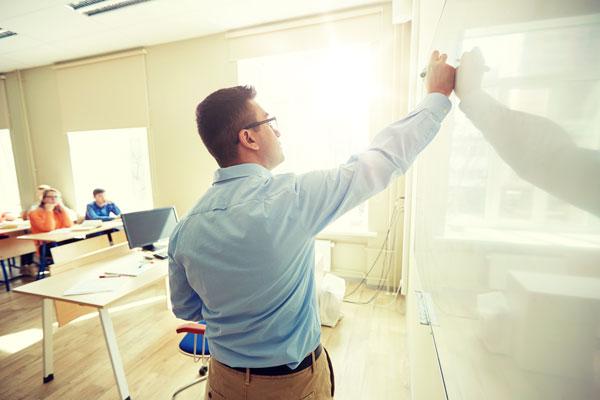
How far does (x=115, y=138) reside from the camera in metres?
4.63

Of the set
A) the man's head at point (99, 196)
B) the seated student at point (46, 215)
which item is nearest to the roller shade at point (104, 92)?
the man's head at point (99, 196)

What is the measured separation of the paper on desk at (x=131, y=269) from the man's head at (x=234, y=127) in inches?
65.1

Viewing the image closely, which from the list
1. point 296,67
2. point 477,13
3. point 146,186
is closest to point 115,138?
point 146,186

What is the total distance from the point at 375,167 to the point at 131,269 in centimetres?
214

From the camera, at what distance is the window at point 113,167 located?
14.8ft

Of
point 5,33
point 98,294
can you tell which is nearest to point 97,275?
point 98,294

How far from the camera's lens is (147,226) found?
2.48m

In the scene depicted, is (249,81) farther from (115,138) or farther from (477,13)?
(477,13)

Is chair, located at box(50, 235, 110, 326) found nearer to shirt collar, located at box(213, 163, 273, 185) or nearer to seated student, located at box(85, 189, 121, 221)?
seated student, located at box(85, 189, 121, 221)

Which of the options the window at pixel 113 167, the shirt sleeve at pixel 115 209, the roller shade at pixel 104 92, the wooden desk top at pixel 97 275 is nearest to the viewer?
the wooden desk top at pixel 97 275

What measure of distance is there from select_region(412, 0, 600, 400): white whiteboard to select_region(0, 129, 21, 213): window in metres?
7.32

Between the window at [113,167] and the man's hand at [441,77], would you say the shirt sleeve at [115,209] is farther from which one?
the man's hand at [441,77]

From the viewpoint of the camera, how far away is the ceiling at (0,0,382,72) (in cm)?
293

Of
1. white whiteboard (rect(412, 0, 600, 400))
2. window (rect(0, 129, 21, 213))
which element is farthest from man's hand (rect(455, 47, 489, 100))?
window (rect(0, 129, 21, 213))
